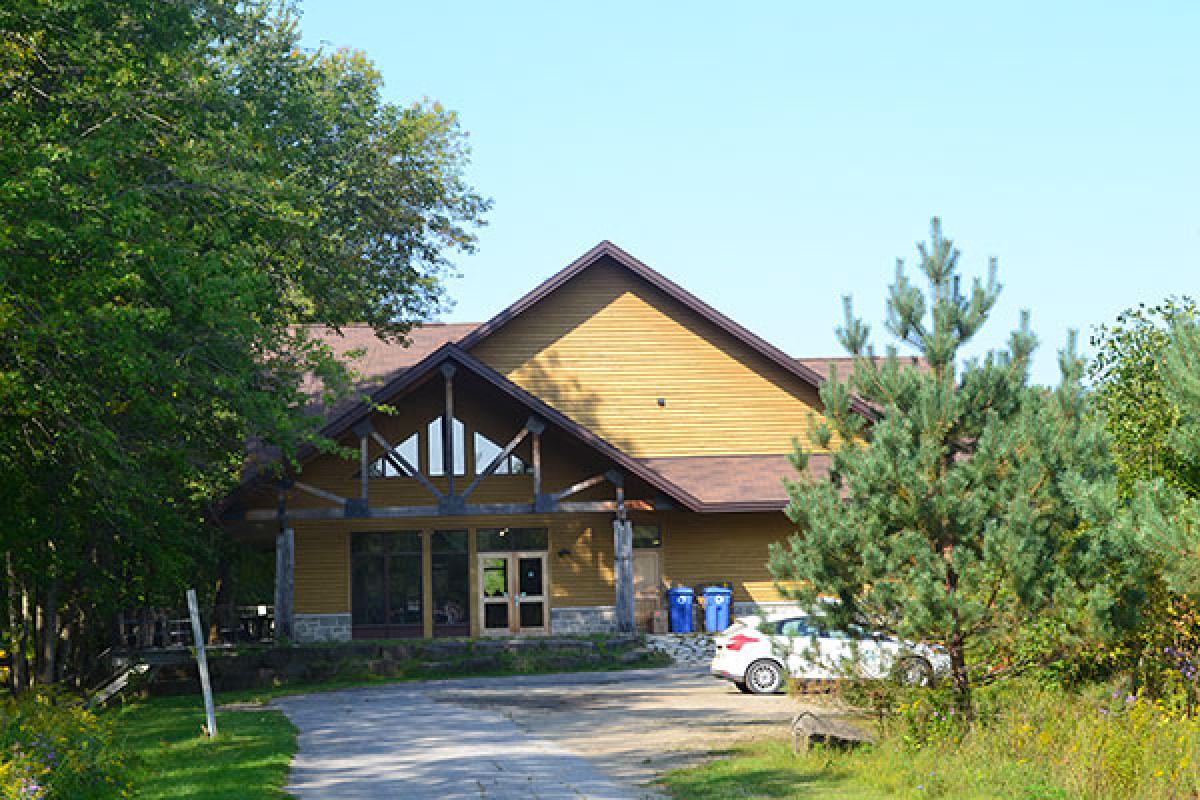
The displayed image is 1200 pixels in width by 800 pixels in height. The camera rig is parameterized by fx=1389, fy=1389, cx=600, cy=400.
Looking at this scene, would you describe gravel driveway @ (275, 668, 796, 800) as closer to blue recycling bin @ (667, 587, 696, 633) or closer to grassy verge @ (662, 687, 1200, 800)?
grassy verge @ (662, 687, 1200, 800)

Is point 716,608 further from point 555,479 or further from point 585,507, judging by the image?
point 555,479

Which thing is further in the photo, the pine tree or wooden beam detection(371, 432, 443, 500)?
wooden beam detection(371, 432, 443, 500)

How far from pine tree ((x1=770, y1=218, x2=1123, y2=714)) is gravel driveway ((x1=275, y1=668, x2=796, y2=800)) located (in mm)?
3009

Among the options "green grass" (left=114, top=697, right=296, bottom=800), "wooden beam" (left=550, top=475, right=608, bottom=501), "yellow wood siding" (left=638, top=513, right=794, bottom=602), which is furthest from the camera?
"yellow wood siding" (left=638, top=513, right=794, bottom=602)

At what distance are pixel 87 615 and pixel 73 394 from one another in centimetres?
1211

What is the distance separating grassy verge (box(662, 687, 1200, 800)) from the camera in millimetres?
12125

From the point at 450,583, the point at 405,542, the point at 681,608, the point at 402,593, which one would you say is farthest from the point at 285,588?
the point at 681,608

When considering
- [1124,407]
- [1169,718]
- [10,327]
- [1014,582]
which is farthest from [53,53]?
[1124,407]

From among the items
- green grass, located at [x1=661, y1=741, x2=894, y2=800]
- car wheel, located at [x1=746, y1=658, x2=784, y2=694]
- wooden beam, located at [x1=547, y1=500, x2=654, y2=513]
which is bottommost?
green grass, located at [x1=661, y1=741, x2=894, y2=800]

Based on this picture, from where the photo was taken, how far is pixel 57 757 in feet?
44.9

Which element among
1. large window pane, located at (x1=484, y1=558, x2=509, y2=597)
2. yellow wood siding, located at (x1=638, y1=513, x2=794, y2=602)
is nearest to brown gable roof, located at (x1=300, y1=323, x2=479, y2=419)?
large window pane, located at (x1=484, y1=558, x2=509, y2=597)

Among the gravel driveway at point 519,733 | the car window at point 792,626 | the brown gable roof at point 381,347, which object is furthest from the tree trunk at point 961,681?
the brown gable roof at point 381,347

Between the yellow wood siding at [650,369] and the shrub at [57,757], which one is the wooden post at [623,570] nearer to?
the yellow wood siding at [650,369]

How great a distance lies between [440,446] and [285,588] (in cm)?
531
